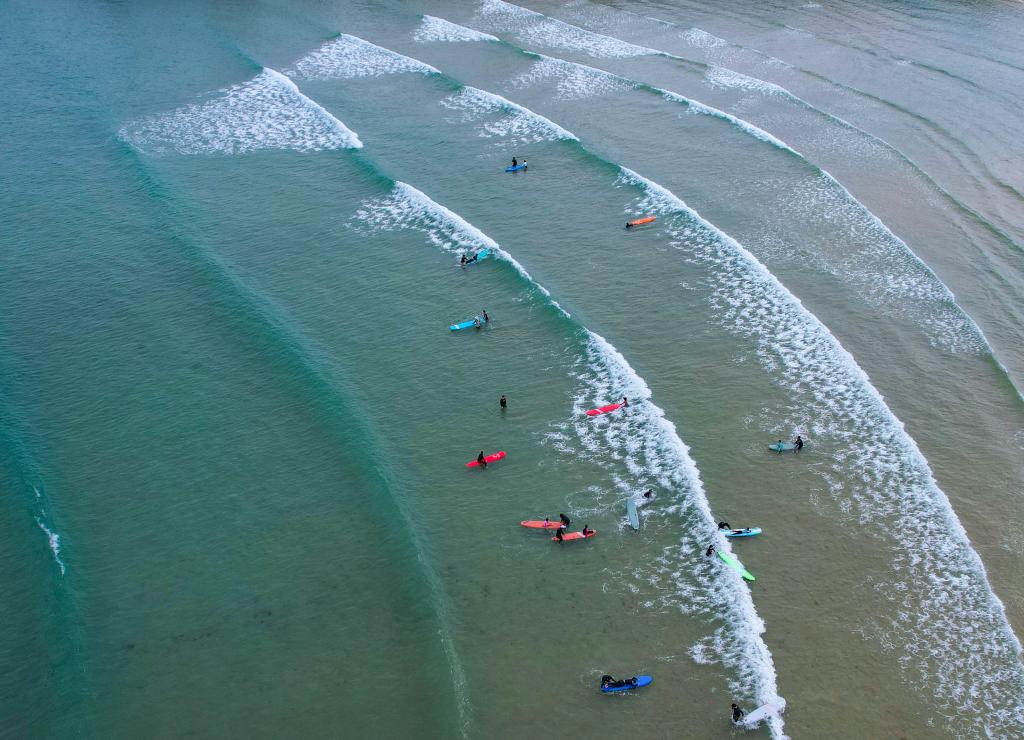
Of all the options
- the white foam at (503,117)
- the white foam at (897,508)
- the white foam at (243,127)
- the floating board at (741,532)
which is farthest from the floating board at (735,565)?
the white foam at (243,127)

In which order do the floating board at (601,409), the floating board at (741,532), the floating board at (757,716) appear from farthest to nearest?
1. the floating board at (601,409)
2. the floating board at (741,532)
3. the floating board at (757,716)

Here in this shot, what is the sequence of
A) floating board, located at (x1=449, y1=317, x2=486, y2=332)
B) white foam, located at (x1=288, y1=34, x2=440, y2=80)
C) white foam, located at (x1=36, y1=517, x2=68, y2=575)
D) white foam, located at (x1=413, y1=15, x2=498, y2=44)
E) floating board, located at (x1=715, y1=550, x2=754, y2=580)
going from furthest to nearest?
white foam, located at (x1=413, y1=15, x2=498, y2=44)
white foam, located at (x1=288, y1=34, x2=440, y2=80)
floating board, located at (x1=449, y1=317, x2=486, y2=332)
white foam, located at (x1=36, y1=517, x2=68, y2=575)
floating board, located at (x1=715, y1=550, x2=754, y2=580)

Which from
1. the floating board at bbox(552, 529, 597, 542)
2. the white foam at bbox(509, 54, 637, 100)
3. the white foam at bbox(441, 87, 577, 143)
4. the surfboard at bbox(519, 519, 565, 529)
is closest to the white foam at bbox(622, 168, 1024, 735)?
the floating board at bbox(552, 529, 597, 542)

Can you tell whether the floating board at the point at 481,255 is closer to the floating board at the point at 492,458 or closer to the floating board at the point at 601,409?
the floating board at the point at 601,409

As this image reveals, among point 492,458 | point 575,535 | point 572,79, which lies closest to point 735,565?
point 575,535

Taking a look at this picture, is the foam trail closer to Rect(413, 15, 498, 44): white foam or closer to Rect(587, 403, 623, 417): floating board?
Rect(587, 403, 623, 417): floating board

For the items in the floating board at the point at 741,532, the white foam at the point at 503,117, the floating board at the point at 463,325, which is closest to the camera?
the floating board at the point at 741,532

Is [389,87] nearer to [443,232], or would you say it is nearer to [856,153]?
[443,232]
